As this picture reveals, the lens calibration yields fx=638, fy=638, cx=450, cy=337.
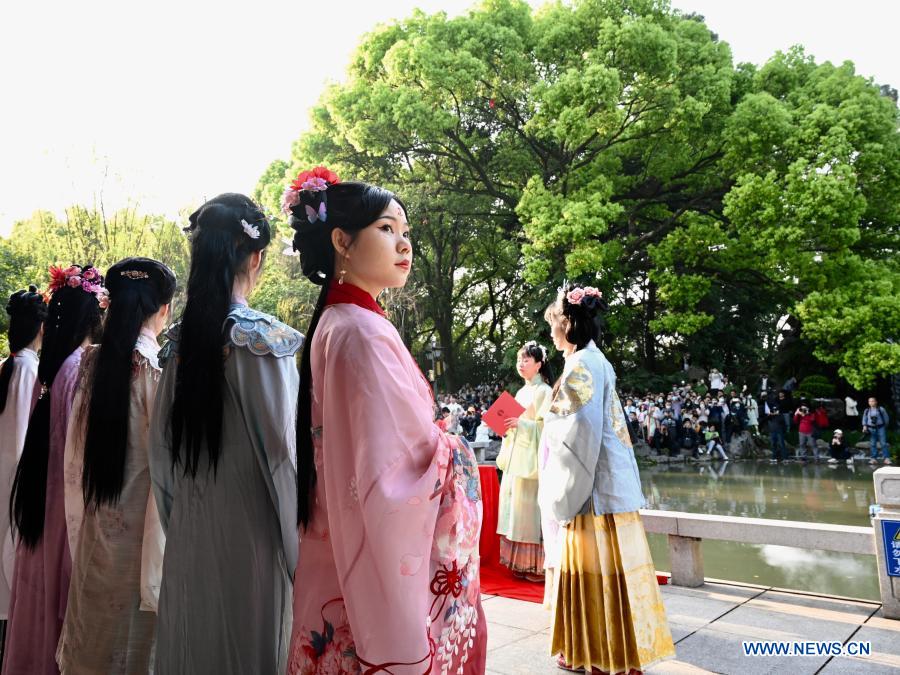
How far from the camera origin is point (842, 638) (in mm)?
3230

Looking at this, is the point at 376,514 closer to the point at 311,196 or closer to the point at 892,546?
the point at 311,196

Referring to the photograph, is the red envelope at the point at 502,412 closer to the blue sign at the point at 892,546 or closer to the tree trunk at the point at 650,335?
the blue sign at the point at 892,546

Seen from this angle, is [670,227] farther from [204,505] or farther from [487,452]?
[204,505]

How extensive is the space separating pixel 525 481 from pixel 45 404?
350cm

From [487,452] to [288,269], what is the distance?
749 cm

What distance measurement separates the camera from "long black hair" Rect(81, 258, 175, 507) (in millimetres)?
2041

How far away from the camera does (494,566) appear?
5.25 m

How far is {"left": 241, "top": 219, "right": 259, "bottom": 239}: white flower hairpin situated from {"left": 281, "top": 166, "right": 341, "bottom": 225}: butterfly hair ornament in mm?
219

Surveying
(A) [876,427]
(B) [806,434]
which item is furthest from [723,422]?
(A) [876,427]

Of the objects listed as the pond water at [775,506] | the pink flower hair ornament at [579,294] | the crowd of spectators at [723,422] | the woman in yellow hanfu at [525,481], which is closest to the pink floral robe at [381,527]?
the pink flower hair ornament at [579,294]

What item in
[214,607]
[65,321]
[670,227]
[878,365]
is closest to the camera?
[214,607]

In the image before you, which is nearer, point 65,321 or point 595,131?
point 65,321

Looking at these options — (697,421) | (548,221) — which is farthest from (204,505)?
(697,421)

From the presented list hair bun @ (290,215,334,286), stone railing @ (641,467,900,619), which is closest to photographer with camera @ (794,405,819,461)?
stone railing @ (641,467,900,619)
